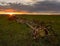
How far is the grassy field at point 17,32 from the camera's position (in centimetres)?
130

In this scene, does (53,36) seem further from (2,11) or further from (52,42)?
(2,11)

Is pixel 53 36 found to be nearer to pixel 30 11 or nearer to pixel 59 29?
pixel 59 29

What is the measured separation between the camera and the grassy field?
51.4 inches

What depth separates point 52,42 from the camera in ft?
4.30

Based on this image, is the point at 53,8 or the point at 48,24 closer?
→ the point at 53,8

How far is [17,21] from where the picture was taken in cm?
133

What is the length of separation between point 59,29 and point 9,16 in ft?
1.28

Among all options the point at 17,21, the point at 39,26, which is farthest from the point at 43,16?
the point at 17,21

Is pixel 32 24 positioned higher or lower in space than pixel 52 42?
higher

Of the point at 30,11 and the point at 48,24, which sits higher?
the point at 30,11

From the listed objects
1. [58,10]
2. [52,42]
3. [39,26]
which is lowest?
[52,42]

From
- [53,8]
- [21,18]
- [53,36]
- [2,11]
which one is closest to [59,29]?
[53,36]

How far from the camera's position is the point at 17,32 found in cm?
133

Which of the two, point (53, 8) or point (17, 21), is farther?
point (17, 21)
